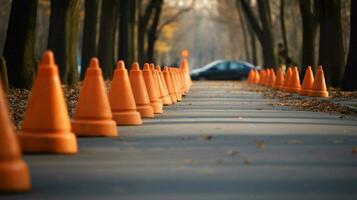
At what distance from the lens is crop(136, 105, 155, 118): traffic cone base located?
14.9m

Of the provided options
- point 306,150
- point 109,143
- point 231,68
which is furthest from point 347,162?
point 231,68

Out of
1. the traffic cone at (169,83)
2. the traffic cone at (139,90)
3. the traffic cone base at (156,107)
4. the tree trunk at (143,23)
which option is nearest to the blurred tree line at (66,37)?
the traffic cone at (169,83)

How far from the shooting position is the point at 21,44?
23.5 m

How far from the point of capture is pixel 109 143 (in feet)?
33.2

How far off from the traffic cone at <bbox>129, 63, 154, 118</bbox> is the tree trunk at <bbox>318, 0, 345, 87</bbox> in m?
17.5

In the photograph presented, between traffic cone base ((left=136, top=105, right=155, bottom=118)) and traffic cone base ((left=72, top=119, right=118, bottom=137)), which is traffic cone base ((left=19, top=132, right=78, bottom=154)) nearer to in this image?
traffic cone base ((left=72, top=119, right=118, bottom=137))

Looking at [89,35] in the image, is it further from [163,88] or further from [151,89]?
[151,89]

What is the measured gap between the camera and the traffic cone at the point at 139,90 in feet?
48.0

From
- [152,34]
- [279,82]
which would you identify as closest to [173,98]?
[279,82]

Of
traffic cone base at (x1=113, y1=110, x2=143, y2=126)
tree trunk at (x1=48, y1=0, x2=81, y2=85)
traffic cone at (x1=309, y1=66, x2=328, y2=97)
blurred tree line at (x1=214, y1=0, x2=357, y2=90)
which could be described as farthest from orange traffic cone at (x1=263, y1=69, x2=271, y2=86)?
traffic cone base at (x1=113, y1=110, x2=143, y2=126)

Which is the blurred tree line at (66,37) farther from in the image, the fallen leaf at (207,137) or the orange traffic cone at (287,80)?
the fallen leaf at (207,137)

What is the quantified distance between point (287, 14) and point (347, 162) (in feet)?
229

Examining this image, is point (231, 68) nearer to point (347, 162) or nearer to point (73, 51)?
point (73, 51)

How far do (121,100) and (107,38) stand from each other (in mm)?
27507
